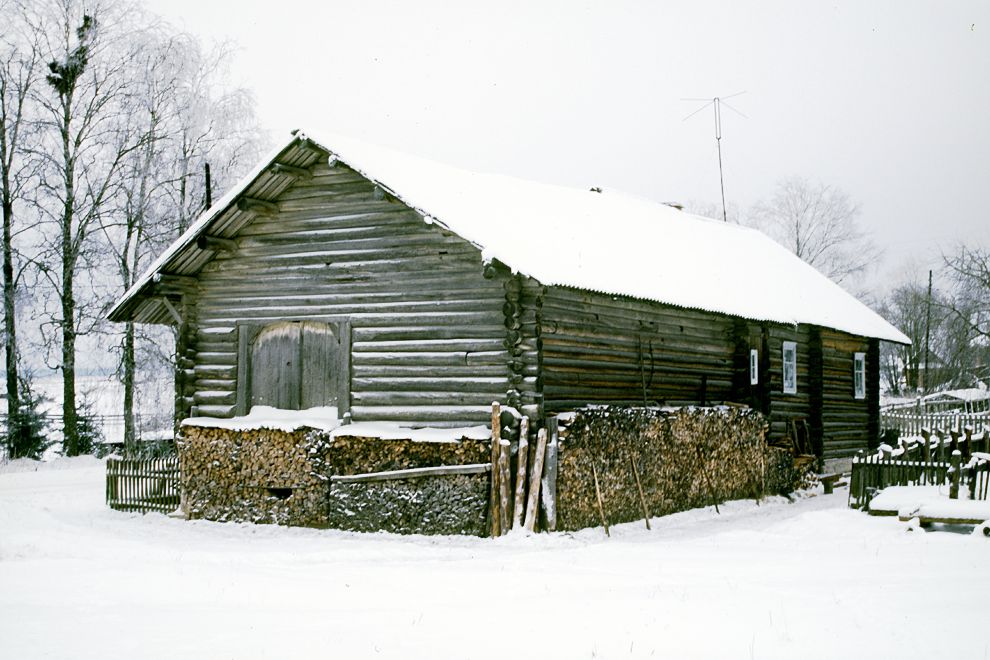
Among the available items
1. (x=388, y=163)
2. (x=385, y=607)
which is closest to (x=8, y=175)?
(x=388, y=163)

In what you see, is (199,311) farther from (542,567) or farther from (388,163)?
(542,567)

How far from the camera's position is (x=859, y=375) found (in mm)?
30719

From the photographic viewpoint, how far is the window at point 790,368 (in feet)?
84.9

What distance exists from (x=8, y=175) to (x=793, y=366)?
2373 cm

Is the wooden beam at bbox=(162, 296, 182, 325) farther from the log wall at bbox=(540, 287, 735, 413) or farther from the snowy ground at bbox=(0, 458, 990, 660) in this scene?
the log wall at bbox=(540, 287, 735, 413)

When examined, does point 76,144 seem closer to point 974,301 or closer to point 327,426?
point 327,426

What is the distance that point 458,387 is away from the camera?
657 inches

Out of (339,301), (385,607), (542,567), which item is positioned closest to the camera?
(385,607)

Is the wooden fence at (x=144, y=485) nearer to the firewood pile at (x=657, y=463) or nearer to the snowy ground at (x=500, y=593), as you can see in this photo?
the snowy ground at (x=500, y=593)

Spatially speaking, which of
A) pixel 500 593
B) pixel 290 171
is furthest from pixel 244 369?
pixel 500 593

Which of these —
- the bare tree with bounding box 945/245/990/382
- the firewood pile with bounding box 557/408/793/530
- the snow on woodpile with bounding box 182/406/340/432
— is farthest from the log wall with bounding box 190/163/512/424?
the bare tree with bounding box 945/245/990/382

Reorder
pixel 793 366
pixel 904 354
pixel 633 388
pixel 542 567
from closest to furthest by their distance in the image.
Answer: pixel 542 567, pixel 633 388, pixel 793 366, pixel 904 354

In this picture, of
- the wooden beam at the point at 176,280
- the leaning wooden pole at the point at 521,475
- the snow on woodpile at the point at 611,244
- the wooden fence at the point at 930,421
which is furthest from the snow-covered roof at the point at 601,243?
the wooden fence at the point at 930,421

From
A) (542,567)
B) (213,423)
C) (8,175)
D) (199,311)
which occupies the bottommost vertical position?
(542,567)
